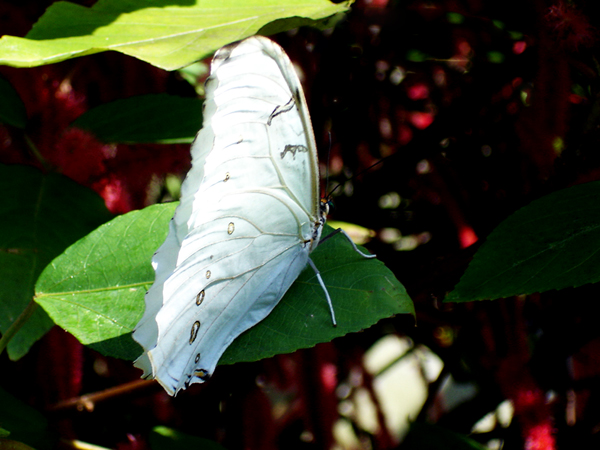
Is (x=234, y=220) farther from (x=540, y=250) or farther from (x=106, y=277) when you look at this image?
(x=540, y=250)

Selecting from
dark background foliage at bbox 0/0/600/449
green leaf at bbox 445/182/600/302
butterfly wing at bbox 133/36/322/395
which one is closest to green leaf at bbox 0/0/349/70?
butterfly wing at bbox 133/36/322/395

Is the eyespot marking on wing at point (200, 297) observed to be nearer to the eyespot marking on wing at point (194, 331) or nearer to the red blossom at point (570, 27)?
the eyespot marking on wing at point (194, 331)

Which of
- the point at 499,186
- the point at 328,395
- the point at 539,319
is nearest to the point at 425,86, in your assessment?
the point at 499,186

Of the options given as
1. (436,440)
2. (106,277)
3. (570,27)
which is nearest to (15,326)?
(106,277)

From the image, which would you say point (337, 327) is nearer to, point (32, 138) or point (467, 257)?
point (467, 257)

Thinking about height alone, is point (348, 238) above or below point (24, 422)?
above

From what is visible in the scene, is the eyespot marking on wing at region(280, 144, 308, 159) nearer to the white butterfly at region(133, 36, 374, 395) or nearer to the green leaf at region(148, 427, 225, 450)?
the white butterfly at region(133, 36, 374, 395)
